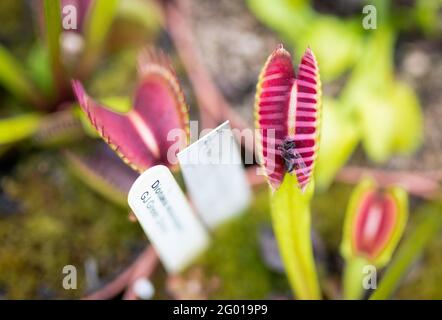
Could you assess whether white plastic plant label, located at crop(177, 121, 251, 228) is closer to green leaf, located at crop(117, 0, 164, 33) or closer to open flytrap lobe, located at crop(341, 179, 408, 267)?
open flytrap lobe, located at crop(341, 179, 408, 267)

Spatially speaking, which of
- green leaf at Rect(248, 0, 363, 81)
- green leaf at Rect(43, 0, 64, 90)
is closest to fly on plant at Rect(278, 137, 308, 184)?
green leaf at Rect(43, 0, 64, 90)

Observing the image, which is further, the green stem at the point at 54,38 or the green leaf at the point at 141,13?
the green leaf at the point at 141,13

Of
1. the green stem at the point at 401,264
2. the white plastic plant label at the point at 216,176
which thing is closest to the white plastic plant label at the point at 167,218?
the white plastic plant label at the point at 216,176

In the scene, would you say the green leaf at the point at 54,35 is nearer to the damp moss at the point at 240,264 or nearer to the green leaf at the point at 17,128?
the green leaf at the point at 17,128

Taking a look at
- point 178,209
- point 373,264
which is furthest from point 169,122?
point 373,264

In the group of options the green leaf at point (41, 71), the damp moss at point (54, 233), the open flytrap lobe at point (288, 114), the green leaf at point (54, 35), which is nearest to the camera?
the open flytrap lobe at point (288, 114)

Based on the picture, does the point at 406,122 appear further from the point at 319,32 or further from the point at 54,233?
the point at 54,233

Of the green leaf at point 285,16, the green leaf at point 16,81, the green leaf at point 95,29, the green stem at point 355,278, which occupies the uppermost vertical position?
the green leaf at point 285,16
